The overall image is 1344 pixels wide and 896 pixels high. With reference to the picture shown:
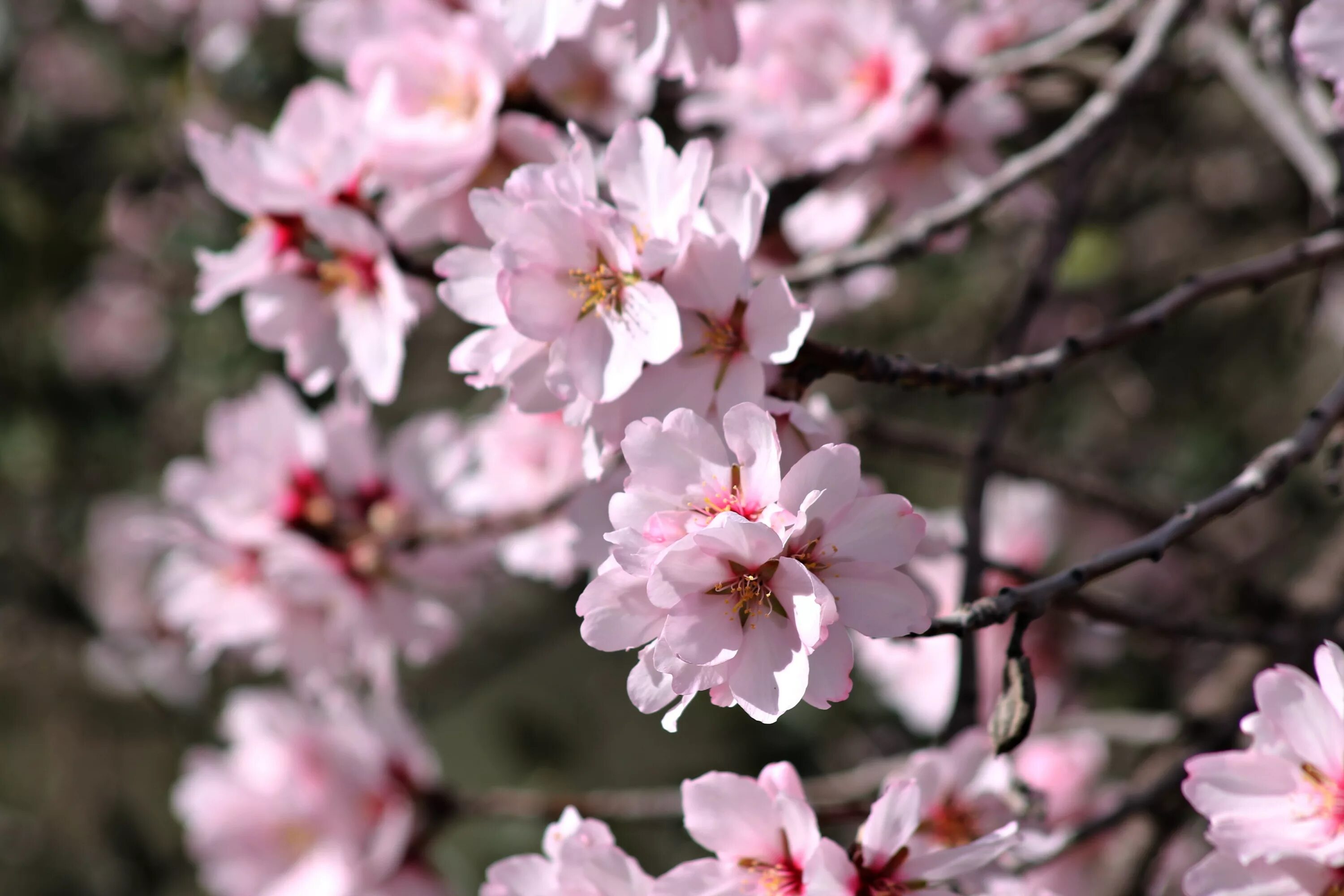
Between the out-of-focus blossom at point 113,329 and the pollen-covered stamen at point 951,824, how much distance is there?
66.1 inches

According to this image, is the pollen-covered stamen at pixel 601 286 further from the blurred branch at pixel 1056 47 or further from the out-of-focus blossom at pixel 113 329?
the out-of-focus blossom at pixel 113 329

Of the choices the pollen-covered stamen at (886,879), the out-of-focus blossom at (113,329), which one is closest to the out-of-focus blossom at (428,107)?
the pollen-covered stamen at (886,879)

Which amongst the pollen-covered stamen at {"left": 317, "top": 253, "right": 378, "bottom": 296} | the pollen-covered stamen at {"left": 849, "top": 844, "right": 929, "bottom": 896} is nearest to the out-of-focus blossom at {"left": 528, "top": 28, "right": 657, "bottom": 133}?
the pollen-covered stamen at {"left": 317, "top": 253, "right": 378, "bottom": 296}

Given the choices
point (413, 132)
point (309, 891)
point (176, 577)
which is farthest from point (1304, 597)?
point (176, 577)

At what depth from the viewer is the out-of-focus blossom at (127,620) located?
2180 millimetres

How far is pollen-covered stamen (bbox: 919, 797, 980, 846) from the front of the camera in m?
0.96

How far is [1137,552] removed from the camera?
761 mm

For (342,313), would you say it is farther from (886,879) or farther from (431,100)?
(886,879)

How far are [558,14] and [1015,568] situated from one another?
0.59 meters

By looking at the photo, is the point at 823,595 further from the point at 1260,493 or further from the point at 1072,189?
the point at 1072,189

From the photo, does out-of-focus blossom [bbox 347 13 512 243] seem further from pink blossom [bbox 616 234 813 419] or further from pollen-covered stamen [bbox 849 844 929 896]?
Result: pollen-covered stamen [bbox 849 844 929 896]

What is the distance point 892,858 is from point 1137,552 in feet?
0.81

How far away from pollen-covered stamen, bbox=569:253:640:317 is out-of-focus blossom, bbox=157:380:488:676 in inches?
23.9

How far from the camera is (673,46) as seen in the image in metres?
1.00
